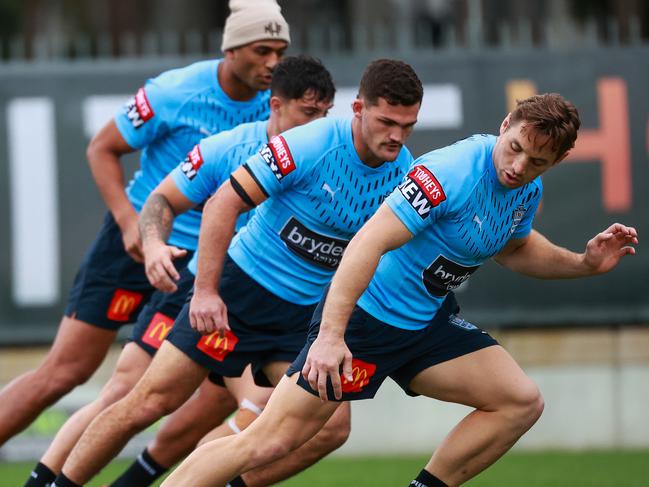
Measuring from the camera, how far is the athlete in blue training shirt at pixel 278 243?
204 inches

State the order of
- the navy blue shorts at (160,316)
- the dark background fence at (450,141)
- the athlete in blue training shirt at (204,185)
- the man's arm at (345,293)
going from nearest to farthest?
the man's arm at (345,293) < the athlete in blue training shirt at (204,185) < the navy blue shorts at (160,316) < the dark background fence at (450,141)

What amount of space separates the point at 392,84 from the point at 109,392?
85.5 inches

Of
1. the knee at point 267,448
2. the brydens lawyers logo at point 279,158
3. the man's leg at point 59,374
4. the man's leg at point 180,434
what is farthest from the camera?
the man's leg at point 59,374

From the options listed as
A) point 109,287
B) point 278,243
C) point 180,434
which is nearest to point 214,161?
point 278,243

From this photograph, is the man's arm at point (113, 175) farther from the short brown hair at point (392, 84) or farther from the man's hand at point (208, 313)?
the short brown hair at point (392, 84)

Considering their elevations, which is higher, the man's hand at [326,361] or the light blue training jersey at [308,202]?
the light blue training jersey at [308,202]

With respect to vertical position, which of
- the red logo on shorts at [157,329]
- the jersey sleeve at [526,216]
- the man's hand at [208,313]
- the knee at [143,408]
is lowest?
the knee at [143,408]

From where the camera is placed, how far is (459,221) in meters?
4.98

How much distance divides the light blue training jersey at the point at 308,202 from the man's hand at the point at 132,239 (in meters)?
0.70

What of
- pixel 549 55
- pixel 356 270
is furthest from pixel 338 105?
pixel 356 270

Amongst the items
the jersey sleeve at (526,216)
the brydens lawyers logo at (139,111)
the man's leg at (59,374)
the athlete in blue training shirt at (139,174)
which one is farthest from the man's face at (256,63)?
the jersey sleeve at (526,216)

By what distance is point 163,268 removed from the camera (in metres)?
5.50

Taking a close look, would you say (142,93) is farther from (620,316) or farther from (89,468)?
(620,316)

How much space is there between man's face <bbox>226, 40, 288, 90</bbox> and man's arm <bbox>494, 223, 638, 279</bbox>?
4.89 ft
